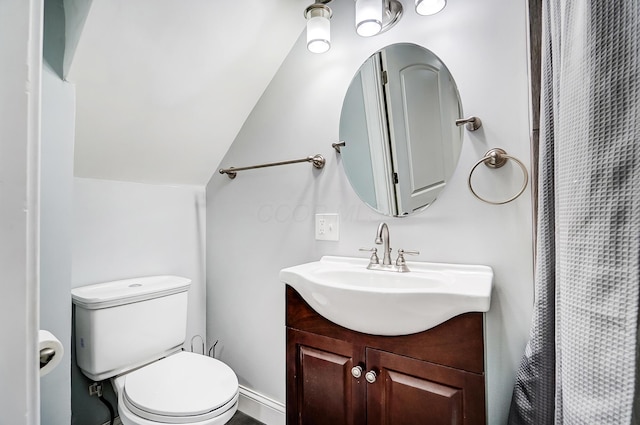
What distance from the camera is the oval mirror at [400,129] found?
3.88 feet

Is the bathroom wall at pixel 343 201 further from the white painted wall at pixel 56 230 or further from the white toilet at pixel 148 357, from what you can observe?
the white painted wall at pixel 56 230

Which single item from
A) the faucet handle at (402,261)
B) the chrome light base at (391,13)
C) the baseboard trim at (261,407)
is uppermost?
the chrome light base at (391,13)

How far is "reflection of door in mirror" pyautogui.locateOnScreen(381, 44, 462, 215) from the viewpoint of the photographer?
117 cm

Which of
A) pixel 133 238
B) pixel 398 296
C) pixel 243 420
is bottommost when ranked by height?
pixel 243 420

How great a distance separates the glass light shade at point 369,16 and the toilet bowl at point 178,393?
5.08 feet

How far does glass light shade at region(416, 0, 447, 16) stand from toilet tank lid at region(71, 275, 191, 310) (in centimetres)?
165

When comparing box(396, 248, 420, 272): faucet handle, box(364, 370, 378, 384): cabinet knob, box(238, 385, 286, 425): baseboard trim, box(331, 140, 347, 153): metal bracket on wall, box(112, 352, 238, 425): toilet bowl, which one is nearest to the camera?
box(364, 370, 378, 384): cabinet knob

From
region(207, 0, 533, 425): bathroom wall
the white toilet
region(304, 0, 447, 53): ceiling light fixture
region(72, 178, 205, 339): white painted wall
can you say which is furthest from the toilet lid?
region(304, 0, 447, 53): ceiling light fixture

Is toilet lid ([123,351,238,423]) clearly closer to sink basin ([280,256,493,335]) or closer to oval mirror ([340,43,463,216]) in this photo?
sink basin ([280,256,493,335])

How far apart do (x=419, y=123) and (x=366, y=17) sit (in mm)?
470

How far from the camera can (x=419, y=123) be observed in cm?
124

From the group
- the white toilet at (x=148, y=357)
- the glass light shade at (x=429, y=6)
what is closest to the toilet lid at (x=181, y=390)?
the white toilet at (x=148, y=357)

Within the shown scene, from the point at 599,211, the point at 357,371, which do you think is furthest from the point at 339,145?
the point at 599,211

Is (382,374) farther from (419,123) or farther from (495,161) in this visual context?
(419,123)
